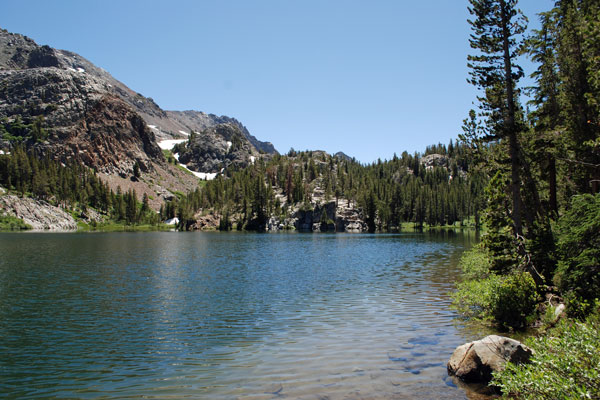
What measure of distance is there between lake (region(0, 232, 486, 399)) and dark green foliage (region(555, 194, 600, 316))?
544 centimetres

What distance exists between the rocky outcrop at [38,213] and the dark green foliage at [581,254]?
19036 cm

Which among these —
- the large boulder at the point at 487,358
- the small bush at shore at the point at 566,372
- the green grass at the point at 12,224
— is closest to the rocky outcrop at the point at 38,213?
the green grass at the point at 12,224

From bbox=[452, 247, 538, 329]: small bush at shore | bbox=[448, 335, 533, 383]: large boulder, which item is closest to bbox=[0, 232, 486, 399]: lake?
bbox=[448, 335, 533, 383]: large boulder

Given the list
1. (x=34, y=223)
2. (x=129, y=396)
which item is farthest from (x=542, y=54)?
(x=34, y=223)

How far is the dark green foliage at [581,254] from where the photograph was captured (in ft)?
55.4

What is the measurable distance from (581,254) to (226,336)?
17558 millimetres

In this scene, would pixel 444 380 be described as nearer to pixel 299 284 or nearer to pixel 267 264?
pixel 299 284

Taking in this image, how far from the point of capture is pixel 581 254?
680 inches

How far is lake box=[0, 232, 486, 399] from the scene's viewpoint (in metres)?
13.8

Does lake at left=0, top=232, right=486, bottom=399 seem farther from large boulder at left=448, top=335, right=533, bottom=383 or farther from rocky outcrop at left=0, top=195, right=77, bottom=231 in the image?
rocky outcrop at left=0, top=195, right=77, bottom=231

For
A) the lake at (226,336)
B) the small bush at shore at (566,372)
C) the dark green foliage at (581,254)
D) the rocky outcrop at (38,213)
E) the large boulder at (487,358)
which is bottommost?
the lake at (226,336)

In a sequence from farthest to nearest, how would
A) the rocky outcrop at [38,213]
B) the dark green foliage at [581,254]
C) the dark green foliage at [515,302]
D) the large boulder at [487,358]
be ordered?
the rocky outcrop at [38,213]
the dark green foliage at [515,302]
the dark green foliage at [581,254]
the large boulder at [487,358]

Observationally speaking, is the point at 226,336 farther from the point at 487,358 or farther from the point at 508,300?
the point at 508,300

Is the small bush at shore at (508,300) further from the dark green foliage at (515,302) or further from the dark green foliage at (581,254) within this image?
the dark green foliage at (581,254)
